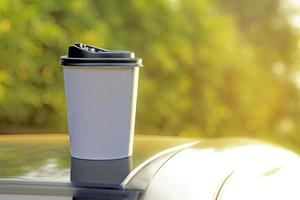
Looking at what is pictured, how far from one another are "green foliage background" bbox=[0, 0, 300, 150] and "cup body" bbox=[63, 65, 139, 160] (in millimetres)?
2772

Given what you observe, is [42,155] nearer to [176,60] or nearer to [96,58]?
[96,58]

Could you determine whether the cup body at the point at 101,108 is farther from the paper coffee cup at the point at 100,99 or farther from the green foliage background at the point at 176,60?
the green foliage background at the point at 176,60

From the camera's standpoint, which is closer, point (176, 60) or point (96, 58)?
point (96, 58)

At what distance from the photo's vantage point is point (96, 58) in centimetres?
150

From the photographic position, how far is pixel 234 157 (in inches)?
66.4

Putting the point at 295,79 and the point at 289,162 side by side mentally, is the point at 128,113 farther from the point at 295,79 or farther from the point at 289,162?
the point at 295,79

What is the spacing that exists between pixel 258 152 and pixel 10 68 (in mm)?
2958

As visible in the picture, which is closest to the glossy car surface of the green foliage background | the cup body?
the cup body

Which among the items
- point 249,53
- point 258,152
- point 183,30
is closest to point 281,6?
point 249,53

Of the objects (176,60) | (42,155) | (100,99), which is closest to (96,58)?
(100,99)

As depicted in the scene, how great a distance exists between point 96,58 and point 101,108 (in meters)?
0.14

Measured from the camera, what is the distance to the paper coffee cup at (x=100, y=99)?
1.52 m

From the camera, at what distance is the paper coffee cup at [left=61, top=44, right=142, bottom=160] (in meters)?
1.52

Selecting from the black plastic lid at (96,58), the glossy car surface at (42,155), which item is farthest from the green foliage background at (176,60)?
the black plastic lid at (96,58)
